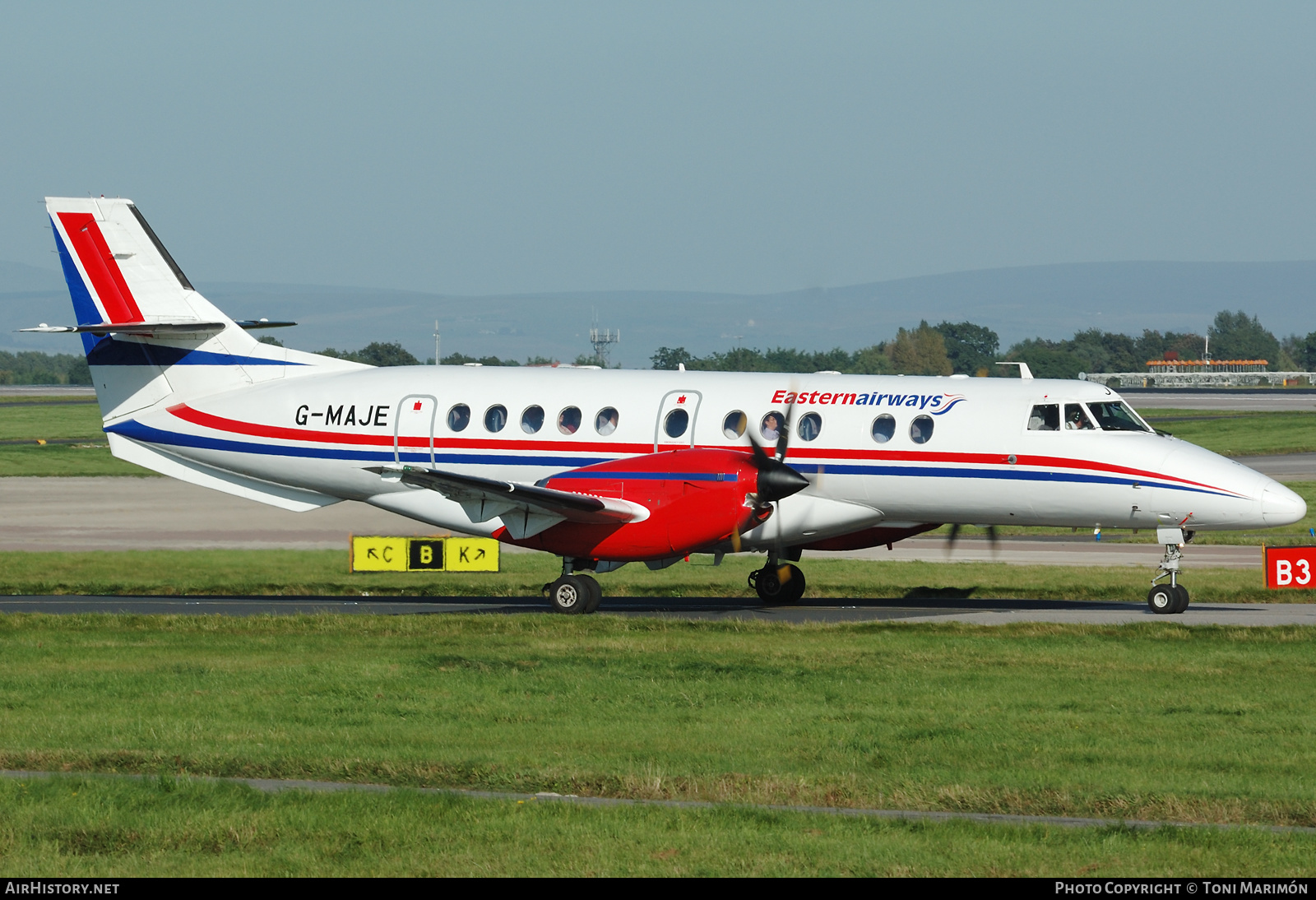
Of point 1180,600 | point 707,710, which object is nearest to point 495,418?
point 1180,600

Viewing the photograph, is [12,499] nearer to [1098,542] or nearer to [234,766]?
[1098,542]

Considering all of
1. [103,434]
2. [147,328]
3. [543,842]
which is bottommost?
[543,842]

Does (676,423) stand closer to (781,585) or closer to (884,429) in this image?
(884,429)

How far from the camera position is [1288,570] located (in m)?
29.2

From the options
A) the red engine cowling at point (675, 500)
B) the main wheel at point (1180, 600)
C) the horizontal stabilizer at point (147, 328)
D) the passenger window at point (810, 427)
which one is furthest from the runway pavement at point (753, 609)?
the horizontal stabilizer at point (147, 328)

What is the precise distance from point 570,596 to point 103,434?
231ft

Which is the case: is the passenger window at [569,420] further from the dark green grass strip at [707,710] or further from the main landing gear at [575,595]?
the dark green grass strip at [707,710]

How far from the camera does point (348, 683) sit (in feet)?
58.5

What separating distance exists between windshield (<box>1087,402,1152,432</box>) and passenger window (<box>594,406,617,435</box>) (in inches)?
315

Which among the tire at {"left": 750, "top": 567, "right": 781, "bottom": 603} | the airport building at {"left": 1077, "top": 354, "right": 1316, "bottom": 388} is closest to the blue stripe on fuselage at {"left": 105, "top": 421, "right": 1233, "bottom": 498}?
the tire at {"left": 750, "top": 567, "right": 781, "bottom": 603}

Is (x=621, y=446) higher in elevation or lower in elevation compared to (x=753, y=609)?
higher

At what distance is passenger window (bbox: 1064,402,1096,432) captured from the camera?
25094 mm

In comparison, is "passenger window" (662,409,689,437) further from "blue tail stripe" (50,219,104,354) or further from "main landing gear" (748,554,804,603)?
"blue tail stripe" (50,219,104,354)

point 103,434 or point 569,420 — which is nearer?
point 569,420
